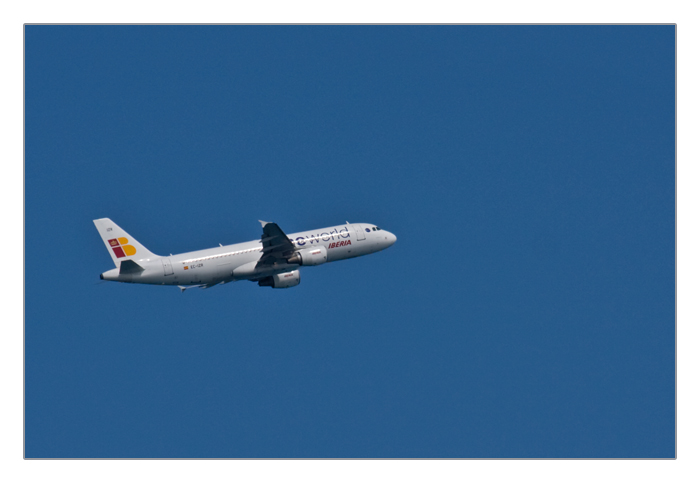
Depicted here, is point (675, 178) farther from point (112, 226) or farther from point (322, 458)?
point (112, 226)

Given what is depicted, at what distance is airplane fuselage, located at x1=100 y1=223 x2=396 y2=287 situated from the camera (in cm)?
8169

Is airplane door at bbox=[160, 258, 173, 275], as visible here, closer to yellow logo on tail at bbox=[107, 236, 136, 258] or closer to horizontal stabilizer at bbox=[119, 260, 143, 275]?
horizontal stabilizer at bbox=[119, 260, 143, 275]

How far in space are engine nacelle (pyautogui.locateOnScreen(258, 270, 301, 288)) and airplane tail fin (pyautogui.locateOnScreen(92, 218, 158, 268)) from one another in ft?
30.8

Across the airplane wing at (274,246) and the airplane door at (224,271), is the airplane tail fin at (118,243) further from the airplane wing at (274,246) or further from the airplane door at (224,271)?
the airplane wing at (274,246)

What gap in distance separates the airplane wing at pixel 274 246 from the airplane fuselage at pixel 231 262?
240 mm

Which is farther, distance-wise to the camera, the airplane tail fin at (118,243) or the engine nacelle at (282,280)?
the engine nacelle at (282,280)

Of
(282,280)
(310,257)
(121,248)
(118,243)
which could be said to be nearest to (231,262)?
(282,280)

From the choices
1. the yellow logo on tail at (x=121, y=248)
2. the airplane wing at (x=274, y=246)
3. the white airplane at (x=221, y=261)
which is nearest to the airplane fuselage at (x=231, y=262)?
the white airplane at (x=221, y=261)

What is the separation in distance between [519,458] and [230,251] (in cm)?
2676

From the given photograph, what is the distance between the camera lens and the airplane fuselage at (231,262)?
81688mm

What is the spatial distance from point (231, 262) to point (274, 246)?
3469mm

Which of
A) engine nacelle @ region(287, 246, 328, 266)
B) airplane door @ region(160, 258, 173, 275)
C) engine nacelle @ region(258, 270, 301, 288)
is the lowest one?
engine nacelle @ region(258, 270, 301, 288)

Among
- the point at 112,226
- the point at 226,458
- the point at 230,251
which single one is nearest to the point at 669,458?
the point at 226,458

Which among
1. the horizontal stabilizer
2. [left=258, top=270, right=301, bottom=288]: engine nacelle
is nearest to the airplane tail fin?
the horizontal stabilizer
